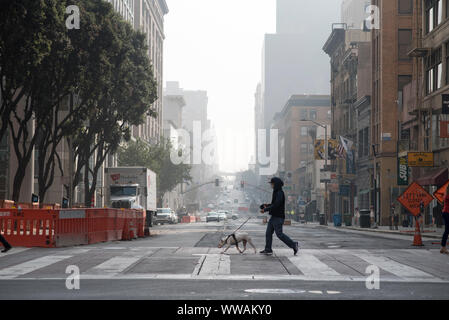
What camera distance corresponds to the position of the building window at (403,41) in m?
59.9

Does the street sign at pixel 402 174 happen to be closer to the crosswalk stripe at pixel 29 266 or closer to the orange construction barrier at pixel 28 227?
the orange construction barrier at pixel 28 227

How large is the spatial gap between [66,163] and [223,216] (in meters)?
26.3

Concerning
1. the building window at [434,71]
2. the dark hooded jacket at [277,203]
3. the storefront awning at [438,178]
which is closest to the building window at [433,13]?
the building window at [434,71]

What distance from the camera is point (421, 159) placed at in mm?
43625

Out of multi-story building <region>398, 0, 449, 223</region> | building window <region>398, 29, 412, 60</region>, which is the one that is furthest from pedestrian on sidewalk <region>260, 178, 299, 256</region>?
building window <region>398, 29, 412, 60</region>

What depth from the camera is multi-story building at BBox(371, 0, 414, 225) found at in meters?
60.0

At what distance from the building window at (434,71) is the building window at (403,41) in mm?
12392

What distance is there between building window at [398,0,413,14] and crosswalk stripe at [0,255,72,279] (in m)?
49.4

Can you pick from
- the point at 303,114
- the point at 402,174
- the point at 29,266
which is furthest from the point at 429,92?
the point at 303,114

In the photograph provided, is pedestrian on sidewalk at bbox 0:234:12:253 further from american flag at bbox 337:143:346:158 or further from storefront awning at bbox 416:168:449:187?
american flag at bbox 337:143:346:158

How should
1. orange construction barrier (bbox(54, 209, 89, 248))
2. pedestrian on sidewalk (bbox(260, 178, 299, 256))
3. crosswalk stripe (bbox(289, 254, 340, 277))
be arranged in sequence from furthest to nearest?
orange construction barrier (bbox(54, 209, 89, 248)) → pedestrian on sidewalk (bbox(260, 178, 299, 256)) → crosswalk stripe (bbox(289, 254, 340, 277))

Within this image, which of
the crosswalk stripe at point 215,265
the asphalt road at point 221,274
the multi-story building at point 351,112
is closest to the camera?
the asphalt road at point 221,274

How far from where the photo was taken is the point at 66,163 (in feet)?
207
